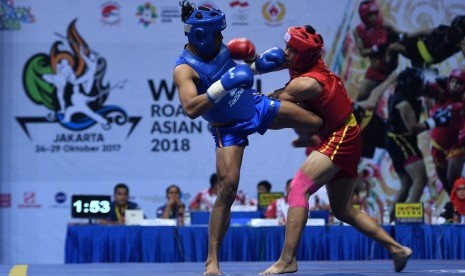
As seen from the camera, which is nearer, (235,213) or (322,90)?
(322,90)

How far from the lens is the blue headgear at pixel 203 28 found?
5191 mm

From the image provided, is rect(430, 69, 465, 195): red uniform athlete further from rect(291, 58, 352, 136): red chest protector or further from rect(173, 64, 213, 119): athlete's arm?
rect(173, 64, 213, 119): athlete's arm

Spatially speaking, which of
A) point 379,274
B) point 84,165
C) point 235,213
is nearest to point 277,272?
point 379,274

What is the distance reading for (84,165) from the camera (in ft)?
38.1

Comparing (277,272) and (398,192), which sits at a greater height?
(398,192)

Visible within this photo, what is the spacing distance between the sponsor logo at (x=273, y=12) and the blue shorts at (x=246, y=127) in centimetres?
646

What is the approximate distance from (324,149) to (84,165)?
266 inches

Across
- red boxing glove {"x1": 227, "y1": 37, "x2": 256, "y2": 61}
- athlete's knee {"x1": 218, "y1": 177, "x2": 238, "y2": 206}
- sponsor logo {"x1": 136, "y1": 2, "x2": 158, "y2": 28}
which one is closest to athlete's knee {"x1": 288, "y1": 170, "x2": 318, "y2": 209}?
athlete's knee {"x1": 218, "y1": 177, "x2": 238, "y2": 206}

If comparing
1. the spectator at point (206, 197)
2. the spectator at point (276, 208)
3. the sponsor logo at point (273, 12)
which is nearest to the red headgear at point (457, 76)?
the sponsor logo at point (273, 12)

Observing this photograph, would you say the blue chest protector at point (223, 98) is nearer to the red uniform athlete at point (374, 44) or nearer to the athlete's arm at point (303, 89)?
the athlete's arm at point (303, 89)

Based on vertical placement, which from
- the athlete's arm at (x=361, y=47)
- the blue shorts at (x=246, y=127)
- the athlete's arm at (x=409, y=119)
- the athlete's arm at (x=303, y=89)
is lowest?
the blue shorts at (x=246, y=127)

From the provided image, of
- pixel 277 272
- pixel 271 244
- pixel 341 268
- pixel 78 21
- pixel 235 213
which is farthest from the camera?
pixel 78 21

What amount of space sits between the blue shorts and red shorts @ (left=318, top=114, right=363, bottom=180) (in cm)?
33

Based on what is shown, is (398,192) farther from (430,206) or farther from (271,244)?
(271,244)
